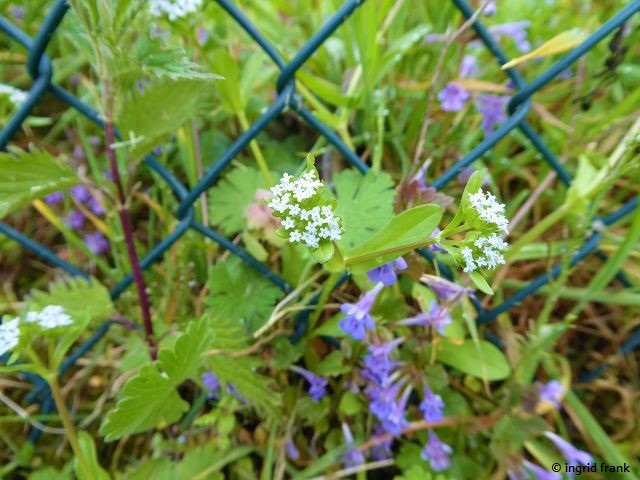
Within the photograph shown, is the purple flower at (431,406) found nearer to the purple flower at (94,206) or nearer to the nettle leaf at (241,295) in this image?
the nettle leaf at (241,295)

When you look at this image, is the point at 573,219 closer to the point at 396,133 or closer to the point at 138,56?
the point at 396,133

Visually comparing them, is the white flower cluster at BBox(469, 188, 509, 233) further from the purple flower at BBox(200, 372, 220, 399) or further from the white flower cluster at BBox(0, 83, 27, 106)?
the white flower cluster at BBox(0, 83, 27, 106)

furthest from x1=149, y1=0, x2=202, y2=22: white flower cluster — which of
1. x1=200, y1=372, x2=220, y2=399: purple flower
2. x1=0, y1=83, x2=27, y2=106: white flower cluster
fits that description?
x1=200, y1=372, x2=220, y2=399: purple flower

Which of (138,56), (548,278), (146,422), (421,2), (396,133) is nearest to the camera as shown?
(138,56)

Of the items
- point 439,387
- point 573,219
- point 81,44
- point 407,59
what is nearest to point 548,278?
point 573,219

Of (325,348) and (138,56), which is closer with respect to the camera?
(138,56)
